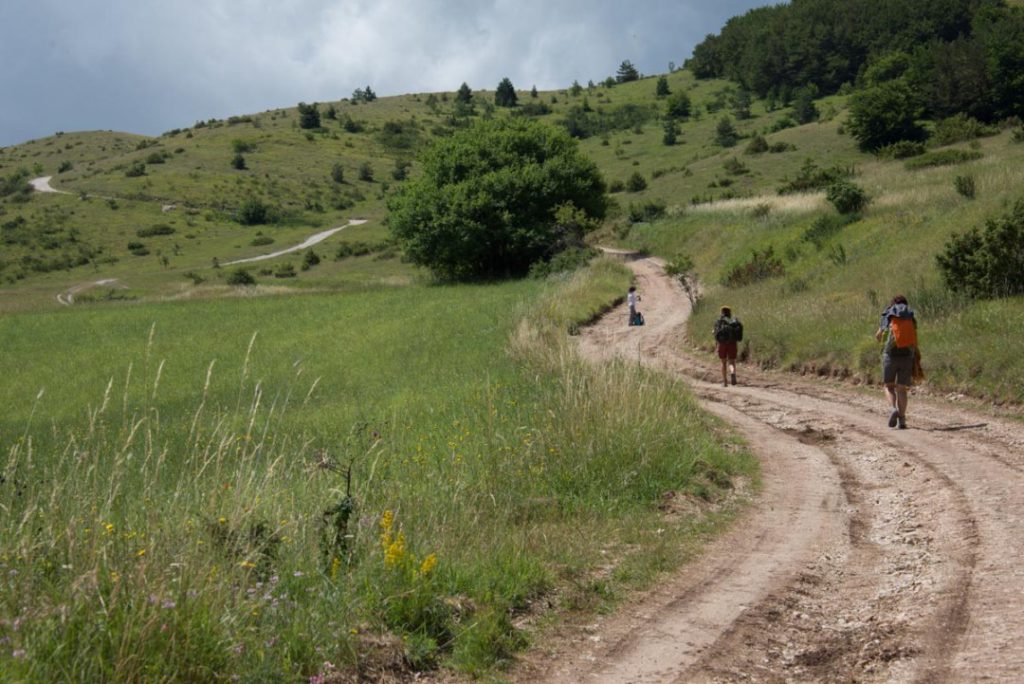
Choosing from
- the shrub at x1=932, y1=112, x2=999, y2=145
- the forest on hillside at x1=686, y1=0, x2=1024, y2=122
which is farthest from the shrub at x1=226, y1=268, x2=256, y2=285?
the forest on hillside at x1=686, y1=0, x2=1024, y2=122

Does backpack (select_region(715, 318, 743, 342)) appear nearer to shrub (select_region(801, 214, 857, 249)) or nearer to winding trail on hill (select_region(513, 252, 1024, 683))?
winding trail on hill (select_region(513, 252, 1024, 683))

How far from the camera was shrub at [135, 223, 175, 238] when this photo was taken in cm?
9338

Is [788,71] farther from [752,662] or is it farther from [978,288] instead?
[752,662]

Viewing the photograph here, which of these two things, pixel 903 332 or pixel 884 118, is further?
pixel 884 118

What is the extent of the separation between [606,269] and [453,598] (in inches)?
1471

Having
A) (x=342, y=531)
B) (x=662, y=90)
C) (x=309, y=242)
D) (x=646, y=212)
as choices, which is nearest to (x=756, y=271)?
(x=342, y=531)

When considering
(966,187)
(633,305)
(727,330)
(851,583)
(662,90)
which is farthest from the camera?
(662,90)

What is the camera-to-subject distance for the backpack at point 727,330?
20.7m

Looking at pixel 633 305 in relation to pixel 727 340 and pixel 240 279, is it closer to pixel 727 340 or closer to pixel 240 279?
pixel 727 340

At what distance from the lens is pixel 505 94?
176 m

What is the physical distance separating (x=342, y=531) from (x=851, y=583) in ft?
13.5

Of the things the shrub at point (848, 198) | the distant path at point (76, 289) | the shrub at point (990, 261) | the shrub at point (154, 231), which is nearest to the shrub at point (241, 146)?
the shrub at point (154, 231)

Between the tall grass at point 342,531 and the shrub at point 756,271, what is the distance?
771 inches

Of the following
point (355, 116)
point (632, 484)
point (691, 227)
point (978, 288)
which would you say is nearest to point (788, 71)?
point (355, 116)
